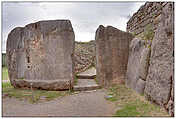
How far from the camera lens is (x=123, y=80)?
5625 mm

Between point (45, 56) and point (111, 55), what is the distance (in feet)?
7.65

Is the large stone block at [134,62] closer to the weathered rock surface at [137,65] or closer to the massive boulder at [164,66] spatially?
the weathered rock surface at [137,65]

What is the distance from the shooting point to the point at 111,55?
5547 mm

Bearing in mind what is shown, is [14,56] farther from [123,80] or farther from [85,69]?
[85,69]

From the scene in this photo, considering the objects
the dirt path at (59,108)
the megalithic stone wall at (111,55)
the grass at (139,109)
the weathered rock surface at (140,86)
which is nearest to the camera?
the grass at (139,109)

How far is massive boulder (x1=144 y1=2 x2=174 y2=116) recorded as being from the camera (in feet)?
9.37

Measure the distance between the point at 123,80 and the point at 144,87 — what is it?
64.9 inches

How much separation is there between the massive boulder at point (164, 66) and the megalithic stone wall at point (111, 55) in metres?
1.98

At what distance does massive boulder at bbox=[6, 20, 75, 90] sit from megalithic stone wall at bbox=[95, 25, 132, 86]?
117cm

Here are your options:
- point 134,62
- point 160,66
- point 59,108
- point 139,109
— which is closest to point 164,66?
point 160,66

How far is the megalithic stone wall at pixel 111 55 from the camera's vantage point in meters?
5.54

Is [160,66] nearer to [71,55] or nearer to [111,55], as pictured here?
[111,55]

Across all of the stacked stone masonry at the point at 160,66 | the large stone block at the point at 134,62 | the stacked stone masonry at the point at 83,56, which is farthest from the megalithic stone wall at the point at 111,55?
the stacked stone masonry at the point at 83,56

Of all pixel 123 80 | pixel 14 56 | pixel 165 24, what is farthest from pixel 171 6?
pixel 14 56
